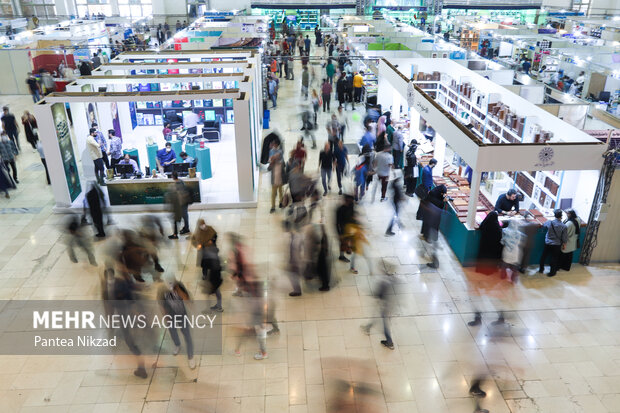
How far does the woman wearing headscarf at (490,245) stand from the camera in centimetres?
735

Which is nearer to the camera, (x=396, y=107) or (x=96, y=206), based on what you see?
(x=96, y=206)

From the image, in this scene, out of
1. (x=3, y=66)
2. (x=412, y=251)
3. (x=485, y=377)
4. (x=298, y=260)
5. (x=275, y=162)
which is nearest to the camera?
(x=485, y=377)

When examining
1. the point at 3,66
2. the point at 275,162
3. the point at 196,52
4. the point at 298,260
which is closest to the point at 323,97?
the point at 196,52

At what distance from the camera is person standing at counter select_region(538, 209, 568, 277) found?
744 centimetres

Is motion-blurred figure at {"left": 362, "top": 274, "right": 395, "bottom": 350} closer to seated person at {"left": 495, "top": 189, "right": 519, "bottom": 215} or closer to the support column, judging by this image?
the support column

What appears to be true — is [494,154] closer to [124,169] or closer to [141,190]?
[141,190]

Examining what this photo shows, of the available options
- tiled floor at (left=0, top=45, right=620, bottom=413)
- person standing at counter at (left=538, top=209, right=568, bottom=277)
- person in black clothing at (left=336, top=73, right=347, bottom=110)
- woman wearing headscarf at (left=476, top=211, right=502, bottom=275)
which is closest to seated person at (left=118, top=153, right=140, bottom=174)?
tiled floor at (left=0, top=45, right=620, bottom=413)

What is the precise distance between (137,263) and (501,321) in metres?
5.01

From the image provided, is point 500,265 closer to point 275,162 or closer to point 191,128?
point 275,162

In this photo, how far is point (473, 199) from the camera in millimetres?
7625

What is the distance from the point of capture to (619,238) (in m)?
7.88

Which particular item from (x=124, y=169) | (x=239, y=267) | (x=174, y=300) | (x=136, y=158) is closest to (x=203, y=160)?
(x=136, y=158)

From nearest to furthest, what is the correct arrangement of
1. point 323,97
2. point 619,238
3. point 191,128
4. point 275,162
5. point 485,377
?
point 485,377, point 619,238, point 275,162, point 191,128, point 323,97

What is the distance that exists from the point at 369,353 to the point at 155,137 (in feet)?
32.6
